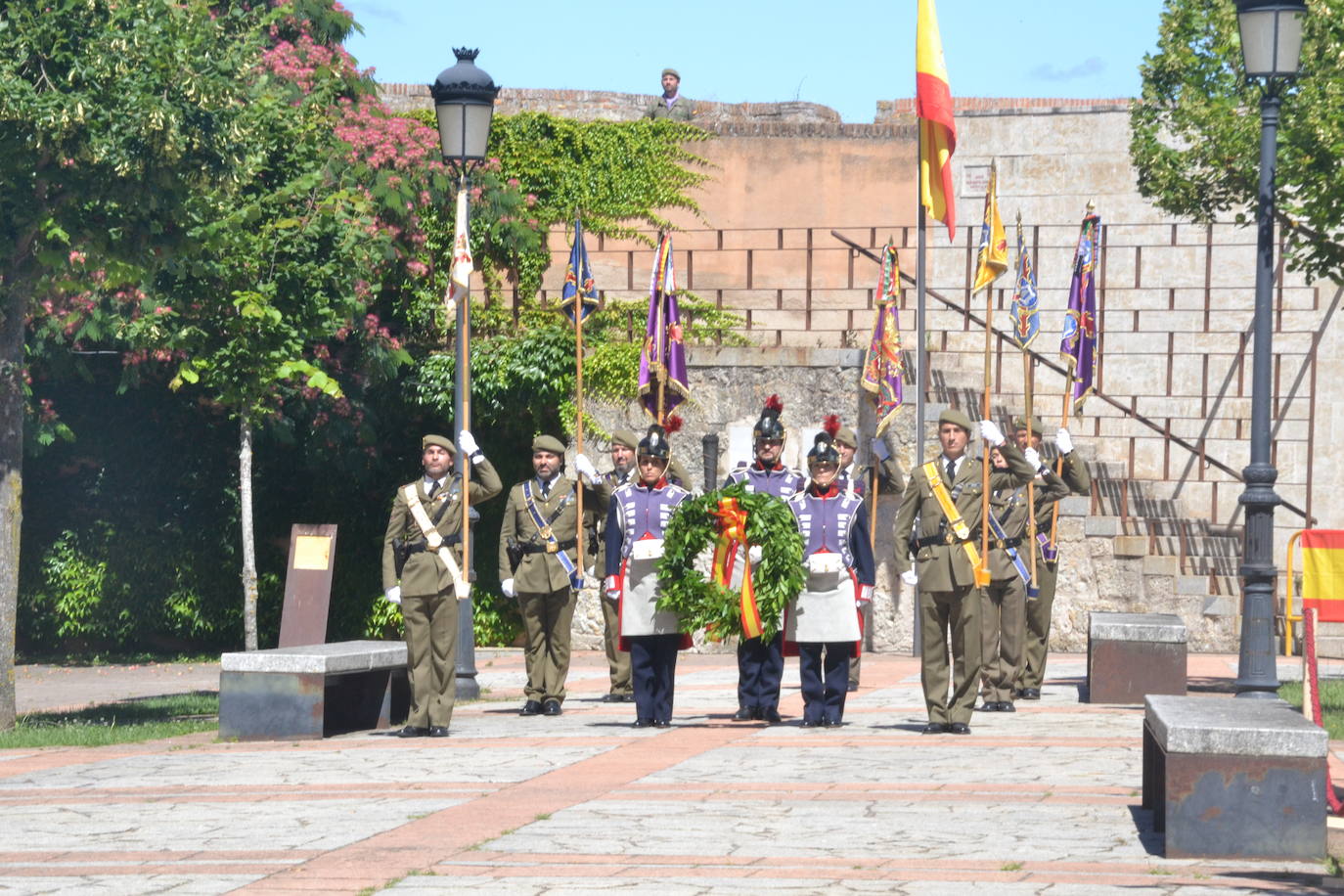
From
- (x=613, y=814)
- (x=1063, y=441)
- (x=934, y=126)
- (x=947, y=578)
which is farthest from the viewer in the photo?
(x=934, y=126)

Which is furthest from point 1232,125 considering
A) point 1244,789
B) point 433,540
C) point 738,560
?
point 1244,789

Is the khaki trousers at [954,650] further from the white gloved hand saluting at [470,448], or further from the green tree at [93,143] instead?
the green tree at [93,143]

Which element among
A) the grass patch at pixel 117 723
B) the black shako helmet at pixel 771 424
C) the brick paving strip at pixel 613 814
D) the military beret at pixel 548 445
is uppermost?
the black shako helmet at pixel 771 424

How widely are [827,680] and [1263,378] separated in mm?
3277

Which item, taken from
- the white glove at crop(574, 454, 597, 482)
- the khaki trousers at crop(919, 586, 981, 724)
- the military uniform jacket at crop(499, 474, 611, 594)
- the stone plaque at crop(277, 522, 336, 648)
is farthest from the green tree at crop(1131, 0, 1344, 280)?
the stone plaque at crop(277, 522, 336, 648)

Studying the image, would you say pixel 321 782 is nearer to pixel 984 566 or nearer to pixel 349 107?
pixel 984 566

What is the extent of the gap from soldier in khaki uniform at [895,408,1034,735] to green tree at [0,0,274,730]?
5.01m

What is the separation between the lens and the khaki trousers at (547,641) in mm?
13602

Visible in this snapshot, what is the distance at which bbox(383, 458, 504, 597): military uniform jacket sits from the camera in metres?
12.2

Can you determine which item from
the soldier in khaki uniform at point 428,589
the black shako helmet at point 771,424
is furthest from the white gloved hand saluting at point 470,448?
the black shako helmet at point 771,424

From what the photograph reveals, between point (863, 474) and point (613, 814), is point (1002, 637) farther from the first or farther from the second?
point (613, 814)

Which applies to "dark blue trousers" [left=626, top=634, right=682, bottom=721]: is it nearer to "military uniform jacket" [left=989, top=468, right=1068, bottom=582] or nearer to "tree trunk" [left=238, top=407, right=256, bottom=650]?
"military uniform jacket" [left=989, top=468, right=1068, bottom=582]

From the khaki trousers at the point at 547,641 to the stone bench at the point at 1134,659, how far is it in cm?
376

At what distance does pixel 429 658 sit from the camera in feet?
40.1
